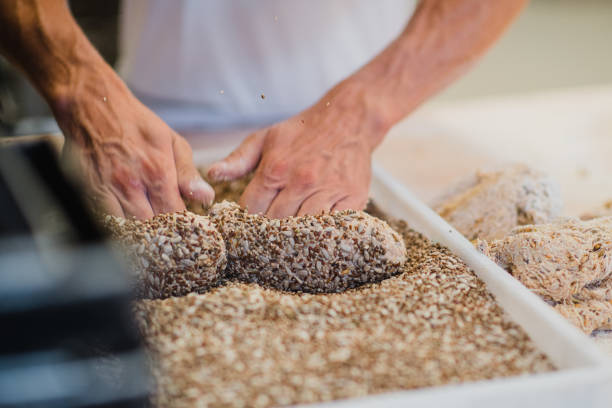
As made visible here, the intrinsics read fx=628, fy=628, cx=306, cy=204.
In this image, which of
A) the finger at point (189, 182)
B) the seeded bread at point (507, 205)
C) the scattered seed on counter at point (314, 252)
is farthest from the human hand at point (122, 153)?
the seeded bread at point (507, 205)

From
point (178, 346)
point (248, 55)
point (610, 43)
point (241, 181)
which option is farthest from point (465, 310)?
point (610, 43)

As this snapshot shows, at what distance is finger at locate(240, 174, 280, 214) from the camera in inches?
36.4

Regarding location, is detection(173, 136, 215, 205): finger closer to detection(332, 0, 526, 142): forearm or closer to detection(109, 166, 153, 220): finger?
detection(109, 166, 153, 220): finger

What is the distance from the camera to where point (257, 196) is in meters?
0.94

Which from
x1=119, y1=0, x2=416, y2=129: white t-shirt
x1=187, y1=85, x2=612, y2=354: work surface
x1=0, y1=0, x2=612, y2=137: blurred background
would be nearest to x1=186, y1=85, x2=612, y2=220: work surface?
x1=187, y1=85, x2=612, y2=354: work surface

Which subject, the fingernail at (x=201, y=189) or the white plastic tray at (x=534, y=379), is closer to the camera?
the white plastic tray at (x=534, y=379)

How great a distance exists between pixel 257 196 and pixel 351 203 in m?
0.14

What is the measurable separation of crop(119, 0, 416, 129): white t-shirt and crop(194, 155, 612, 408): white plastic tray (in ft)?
2.69

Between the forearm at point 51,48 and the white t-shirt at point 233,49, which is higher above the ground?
the forearm at point 51,48

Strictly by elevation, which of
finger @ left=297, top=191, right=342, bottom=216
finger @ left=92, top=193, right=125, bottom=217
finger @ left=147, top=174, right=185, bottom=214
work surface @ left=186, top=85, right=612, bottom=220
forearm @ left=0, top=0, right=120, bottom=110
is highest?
forearm @ left=0, top=0, right=120, bottom=110

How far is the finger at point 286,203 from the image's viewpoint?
0.91 meters

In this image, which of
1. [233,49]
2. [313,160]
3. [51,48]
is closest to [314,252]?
[313,160]

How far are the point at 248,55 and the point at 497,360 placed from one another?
1.08 meters

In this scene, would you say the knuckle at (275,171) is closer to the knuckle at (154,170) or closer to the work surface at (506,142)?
the knuckle at (154,170)
